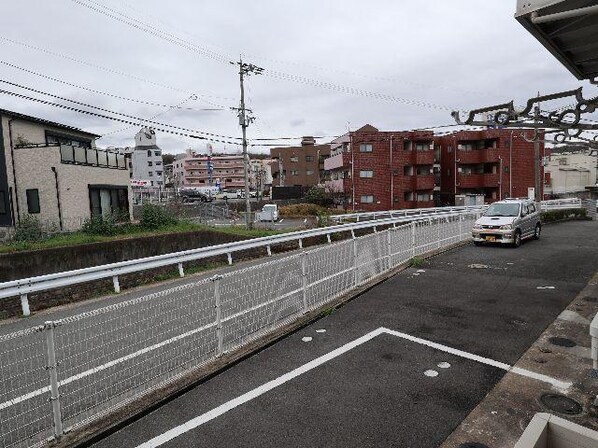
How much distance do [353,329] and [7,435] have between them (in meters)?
4.57

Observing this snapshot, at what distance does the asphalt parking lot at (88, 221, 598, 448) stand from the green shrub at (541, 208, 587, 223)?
18.8 meters

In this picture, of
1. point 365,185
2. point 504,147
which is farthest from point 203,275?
point 504,147

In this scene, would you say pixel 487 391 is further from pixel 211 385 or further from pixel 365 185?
pixel 365 185

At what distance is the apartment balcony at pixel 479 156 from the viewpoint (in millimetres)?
42625

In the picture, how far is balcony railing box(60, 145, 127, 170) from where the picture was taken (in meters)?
20.7

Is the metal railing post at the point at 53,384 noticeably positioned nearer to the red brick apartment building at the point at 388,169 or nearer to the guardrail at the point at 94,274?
the guardrail at the point at 94,274

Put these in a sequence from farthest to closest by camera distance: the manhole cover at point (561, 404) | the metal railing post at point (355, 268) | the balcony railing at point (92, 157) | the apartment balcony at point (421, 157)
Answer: the apartment balcony at point (421, 157) < the balcony railing at point (92, 157) < the metal railing post at point (355, 268) < the manhole cover at point (561, 404)

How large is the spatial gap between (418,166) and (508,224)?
2990cm

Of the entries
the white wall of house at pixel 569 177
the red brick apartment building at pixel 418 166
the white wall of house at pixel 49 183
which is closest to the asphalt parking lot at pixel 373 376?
the white wall of house at pixel 49 183

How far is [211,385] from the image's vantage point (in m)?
4.61

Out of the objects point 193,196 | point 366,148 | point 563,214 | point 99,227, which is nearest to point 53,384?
point 99,227

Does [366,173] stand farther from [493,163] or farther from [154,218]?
[154,218]

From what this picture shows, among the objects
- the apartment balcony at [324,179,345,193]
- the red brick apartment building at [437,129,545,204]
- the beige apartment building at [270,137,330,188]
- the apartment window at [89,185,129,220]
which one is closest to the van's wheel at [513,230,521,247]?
the apartment window at [89,185,129,220]

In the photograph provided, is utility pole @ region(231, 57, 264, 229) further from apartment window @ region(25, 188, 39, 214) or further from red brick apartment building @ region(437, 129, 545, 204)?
red brick apartment building @ region(437, 129, 545, 204)
